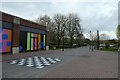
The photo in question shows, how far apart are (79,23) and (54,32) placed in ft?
32.9

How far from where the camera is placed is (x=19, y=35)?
29.4 metres

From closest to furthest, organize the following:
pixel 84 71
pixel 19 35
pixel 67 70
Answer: pixel 84 71, pixel 67 70, pixel 19 35

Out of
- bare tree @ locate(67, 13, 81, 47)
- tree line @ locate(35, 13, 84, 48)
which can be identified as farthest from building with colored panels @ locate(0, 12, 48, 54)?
bare tree @ locate(67, 13, 81, 47)

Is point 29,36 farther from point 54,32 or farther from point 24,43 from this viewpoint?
point 54,32

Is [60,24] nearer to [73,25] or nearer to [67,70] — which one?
[73,25]

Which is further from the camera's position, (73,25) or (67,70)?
(73,25)

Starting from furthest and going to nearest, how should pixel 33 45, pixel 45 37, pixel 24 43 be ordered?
pixel 45 37
pixel 33 45
pixel 24 43

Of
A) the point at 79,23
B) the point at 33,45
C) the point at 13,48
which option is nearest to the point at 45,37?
the point at 33,45

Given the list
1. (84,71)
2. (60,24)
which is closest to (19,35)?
(84,71)

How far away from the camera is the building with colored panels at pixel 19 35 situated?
2472 centimetres

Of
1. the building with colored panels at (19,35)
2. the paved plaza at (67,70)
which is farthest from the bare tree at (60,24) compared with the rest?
the paved plaza at (67,70)

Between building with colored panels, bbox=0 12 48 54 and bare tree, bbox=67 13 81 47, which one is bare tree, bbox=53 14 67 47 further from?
building with colored panels, bbox=0 12 48 54

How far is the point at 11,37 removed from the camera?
26.6 meters

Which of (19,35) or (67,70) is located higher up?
(19,35)
